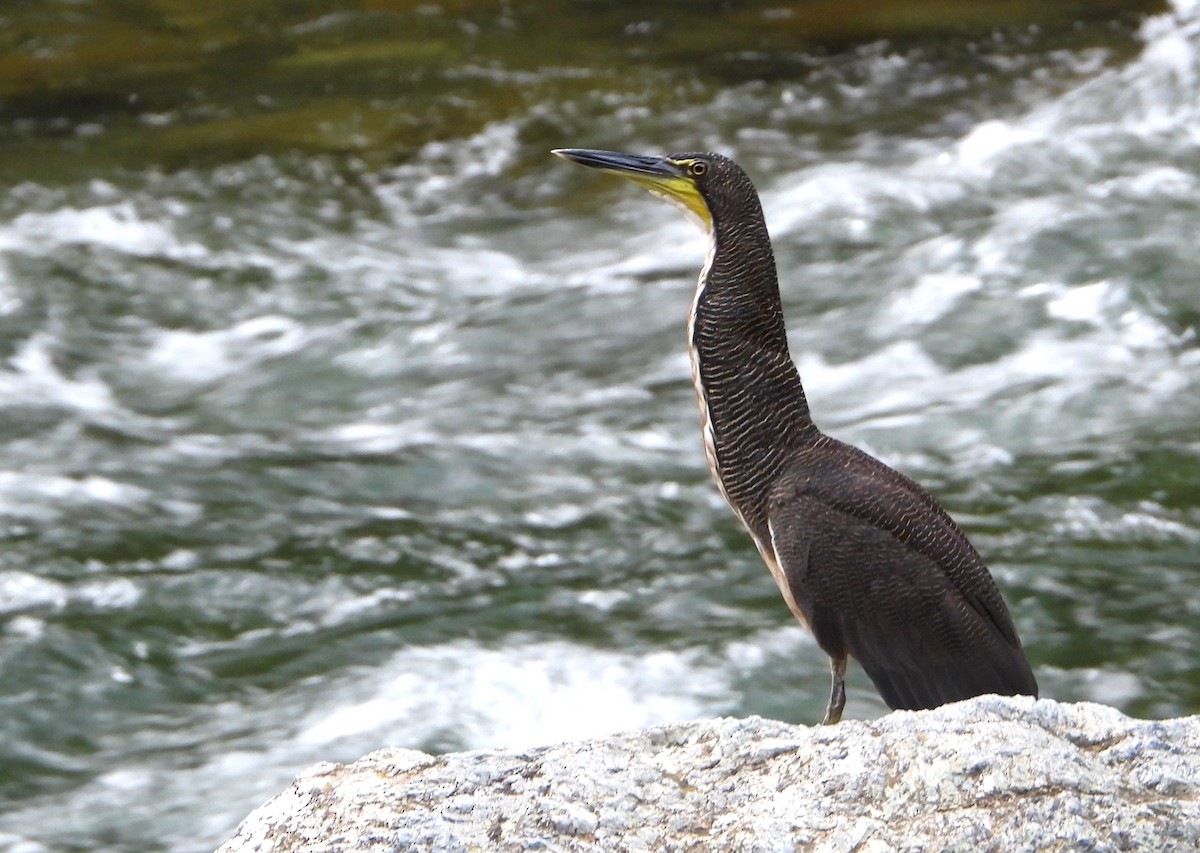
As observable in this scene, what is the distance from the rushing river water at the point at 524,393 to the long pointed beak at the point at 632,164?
2142mm

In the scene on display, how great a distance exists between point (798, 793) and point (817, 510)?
1.77m

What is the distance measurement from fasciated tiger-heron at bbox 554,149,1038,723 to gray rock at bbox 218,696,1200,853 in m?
1.42

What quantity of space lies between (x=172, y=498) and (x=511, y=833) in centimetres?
539

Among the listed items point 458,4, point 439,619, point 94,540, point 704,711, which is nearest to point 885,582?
point 704,711

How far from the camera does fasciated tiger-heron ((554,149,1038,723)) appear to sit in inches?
170

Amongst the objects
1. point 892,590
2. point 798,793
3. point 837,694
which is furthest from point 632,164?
point 798,793

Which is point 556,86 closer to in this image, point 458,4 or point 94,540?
point 458,4

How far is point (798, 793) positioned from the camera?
8.55 ft

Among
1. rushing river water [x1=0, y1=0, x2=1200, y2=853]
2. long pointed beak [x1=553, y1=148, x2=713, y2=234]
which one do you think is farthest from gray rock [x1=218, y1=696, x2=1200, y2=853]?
rushing river water [x1=0, y1=0, x2=1200, y2=853]

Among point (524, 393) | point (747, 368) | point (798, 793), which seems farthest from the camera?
point (524, 393)

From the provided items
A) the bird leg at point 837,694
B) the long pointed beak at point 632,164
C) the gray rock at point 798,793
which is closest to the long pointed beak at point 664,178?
the long pointed beak at point 632,164

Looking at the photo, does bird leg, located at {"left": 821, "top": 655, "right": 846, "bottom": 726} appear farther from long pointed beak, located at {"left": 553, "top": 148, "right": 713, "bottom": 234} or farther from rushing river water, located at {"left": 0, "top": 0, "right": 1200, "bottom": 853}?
rushing river water, located at {"left": 0, "top": 0, "right": 1200, "bottom": 853}

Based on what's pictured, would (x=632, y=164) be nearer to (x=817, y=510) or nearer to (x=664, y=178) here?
(x=664, y=178)

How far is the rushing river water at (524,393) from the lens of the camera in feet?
20.0
